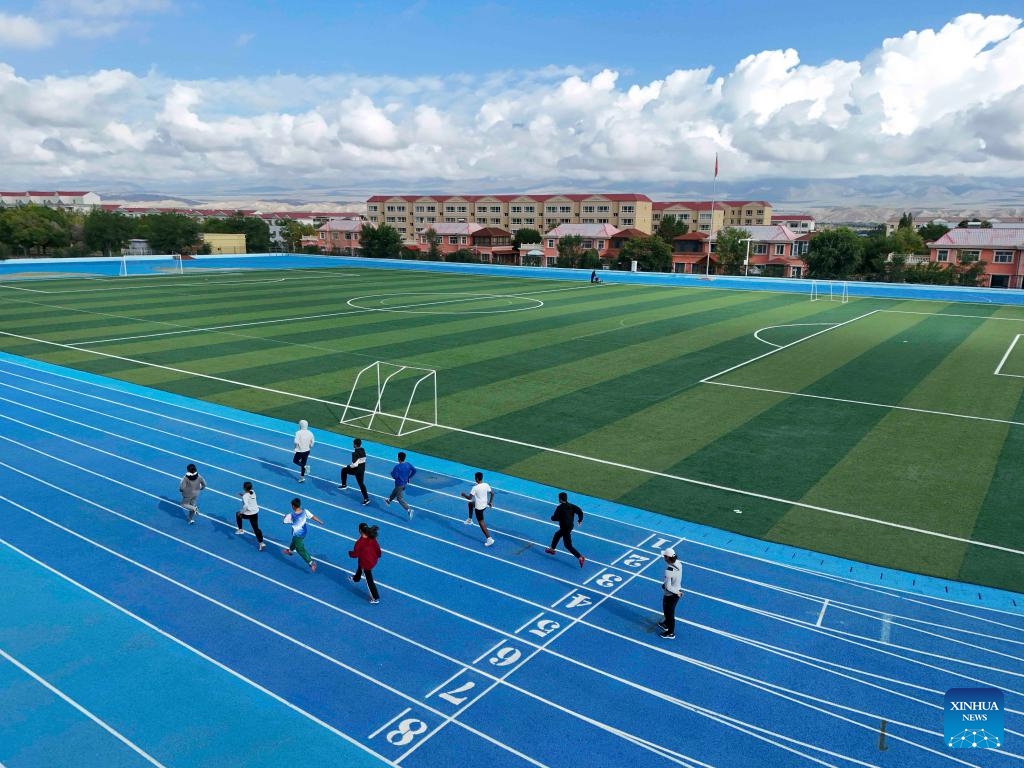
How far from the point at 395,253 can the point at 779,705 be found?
96823 mm

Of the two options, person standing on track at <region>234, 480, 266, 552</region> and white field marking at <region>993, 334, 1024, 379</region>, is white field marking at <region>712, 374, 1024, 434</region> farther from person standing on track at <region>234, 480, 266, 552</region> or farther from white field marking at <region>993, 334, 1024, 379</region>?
person standing on track at <region>234, 480, 266, 552</region>

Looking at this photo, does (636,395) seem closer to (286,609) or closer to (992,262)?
(286,609)

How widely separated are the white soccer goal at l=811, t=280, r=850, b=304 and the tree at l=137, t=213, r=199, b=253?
8138cm

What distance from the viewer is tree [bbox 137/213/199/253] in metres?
98.9

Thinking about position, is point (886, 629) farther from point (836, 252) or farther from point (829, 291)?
point (836, 252)

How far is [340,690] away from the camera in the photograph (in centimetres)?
941

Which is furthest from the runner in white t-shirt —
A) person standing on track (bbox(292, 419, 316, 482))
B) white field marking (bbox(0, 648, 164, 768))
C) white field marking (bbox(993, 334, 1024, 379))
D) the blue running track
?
white field marking (bbox(993, 334, 1024, 379))

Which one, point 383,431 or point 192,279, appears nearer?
point 383,431

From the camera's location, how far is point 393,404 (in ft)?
77.9

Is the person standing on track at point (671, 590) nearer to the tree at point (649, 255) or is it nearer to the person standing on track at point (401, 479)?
the person standing on track at point (401, 479)

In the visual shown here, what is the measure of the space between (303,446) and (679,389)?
15.1 metres

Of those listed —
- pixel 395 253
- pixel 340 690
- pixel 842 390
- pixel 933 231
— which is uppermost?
pixel 933 231

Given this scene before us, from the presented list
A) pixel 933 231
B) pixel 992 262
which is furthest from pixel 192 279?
pixel 933 231

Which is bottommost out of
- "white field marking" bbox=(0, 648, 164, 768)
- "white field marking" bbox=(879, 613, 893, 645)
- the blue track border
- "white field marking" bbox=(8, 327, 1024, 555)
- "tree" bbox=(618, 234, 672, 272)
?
"white field marking" bbox=(0, 648, 164, 768)
